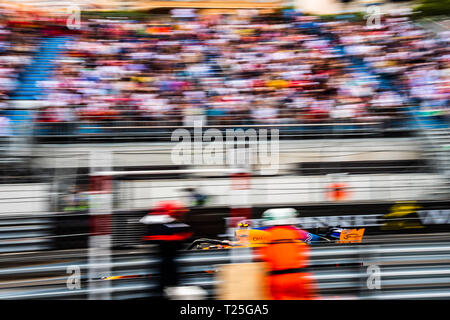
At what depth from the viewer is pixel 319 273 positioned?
533 cm

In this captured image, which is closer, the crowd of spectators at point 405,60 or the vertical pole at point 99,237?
the vertical pole at point 99,237

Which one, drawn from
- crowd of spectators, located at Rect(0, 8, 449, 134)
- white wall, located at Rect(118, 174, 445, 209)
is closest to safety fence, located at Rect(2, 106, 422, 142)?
crowd of spectators, located at Rect(0, 8, 449, 134)

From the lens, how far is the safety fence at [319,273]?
5.03m

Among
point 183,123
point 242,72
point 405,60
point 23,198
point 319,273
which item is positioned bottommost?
point 319,273

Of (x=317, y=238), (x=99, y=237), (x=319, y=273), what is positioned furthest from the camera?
(x=317, y=238)

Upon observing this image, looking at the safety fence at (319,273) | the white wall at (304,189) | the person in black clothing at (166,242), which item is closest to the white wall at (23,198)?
the white wall at (304,189)

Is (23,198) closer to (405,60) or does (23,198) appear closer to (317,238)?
(317,238)

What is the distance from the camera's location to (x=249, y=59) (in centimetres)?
984

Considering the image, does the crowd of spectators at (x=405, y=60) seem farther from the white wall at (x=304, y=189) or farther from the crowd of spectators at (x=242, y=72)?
the white wall at (x=304, y=189)

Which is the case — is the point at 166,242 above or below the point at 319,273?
above

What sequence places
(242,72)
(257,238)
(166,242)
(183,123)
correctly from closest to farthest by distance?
(166,242)
(257,238)
(183,123)
(242,72)

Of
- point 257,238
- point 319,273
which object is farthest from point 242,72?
point 319,273

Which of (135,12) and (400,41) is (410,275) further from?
(135,12)
